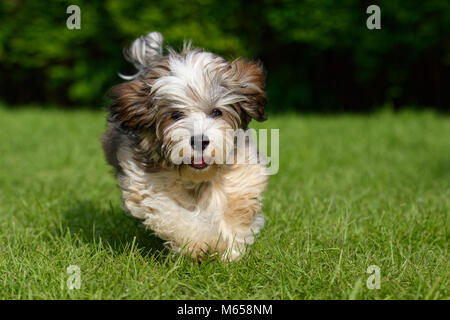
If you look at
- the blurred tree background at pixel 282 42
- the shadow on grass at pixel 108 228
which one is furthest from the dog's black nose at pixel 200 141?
the blurred tree background at pixel 282 42

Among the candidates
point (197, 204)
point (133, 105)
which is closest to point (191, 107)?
point (133, 105)

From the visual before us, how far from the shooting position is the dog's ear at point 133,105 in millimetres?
2945

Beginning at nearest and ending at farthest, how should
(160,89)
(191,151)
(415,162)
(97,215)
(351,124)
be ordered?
(191,151), (160,89), (97,215), (415,162), (351,124)

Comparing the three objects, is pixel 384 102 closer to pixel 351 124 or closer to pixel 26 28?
pixel 351 124

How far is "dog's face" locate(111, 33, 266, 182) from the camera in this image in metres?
2.70

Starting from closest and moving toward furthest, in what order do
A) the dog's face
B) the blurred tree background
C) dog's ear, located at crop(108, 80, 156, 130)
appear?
the dog's face < dog's ear, located at crop(108, 80, 156, 130) < the blurred tree background

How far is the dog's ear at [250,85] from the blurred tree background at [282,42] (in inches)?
329

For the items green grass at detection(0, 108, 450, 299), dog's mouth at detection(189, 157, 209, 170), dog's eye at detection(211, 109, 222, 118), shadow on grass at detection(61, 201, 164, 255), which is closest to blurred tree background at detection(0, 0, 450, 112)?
green grass at detection(0, 108, 450, 299)

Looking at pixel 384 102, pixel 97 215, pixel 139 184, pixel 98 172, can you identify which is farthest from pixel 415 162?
pixel 384 102

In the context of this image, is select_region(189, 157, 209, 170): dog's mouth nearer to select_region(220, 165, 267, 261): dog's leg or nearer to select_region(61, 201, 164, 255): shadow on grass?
select_region(220, 165, 267, 261): dog's leg
